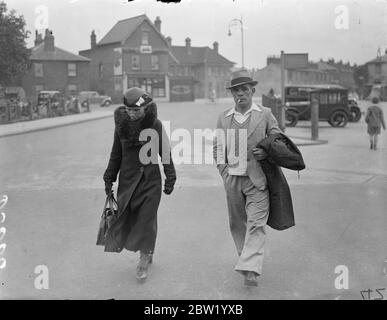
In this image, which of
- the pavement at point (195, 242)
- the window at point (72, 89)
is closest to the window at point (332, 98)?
the pavement at point (195, 242)

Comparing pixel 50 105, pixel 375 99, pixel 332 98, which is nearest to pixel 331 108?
pixel 332 98

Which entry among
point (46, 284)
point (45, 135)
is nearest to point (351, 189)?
point (46, 284)

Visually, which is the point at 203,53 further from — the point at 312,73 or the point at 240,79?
the point at 312,73

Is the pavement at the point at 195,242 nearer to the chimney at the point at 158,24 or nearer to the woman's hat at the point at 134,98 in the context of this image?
the woman's hat at the point at 134,98

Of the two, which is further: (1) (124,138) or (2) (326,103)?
(2) (326,103)

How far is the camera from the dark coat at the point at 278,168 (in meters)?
3.95

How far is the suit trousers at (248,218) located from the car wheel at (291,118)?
17.8 metres

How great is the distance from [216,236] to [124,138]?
1.85 metres

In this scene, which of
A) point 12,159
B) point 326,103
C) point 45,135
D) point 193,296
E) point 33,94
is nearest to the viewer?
point 193,296

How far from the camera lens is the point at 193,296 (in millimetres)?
3846

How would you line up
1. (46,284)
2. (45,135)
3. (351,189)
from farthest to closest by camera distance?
(45,135) → (351,189) → (46,284)

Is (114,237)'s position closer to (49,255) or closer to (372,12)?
(49,255)

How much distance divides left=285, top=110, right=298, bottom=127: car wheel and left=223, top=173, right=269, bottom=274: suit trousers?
58.6ft

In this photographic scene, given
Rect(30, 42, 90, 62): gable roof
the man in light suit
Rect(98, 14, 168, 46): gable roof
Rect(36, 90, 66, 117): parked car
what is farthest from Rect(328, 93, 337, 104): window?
the man in light suit
